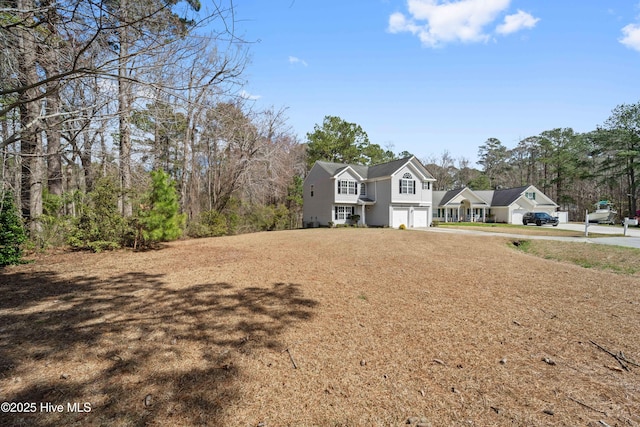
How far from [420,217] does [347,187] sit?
7.35 meters

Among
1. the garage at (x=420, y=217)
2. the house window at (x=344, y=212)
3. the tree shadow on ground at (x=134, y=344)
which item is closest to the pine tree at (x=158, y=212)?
the tree shadow on ground at (x=134, y=344)

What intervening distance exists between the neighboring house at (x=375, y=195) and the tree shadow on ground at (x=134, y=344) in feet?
65.9

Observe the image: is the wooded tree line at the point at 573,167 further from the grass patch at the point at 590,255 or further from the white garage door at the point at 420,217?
the grass patch at the point at 590,255

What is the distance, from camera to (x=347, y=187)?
25703 millimetres

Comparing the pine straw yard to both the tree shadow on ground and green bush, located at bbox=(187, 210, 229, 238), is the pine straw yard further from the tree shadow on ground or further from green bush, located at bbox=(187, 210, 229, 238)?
green bush, located at bbox=(187, 210, 229, 238)

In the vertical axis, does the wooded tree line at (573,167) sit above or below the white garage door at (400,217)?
above

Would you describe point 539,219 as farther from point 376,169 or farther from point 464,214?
point 376,169

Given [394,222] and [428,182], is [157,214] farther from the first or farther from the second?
[428,182]

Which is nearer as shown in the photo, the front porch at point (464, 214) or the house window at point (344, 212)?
the house window at point (344, 212)

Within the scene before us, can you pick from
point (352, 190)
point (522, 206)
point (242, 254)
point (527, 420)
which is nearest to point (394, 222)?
point (352, 190)

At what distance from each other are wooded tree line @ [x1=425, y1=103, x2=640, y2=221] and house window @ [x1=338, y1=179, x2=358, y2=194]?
27578 mm

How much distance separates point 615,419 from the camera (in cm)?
244

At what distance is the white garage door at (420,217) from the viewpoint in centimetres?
2603

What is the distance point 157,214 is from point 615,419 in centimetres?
1174
